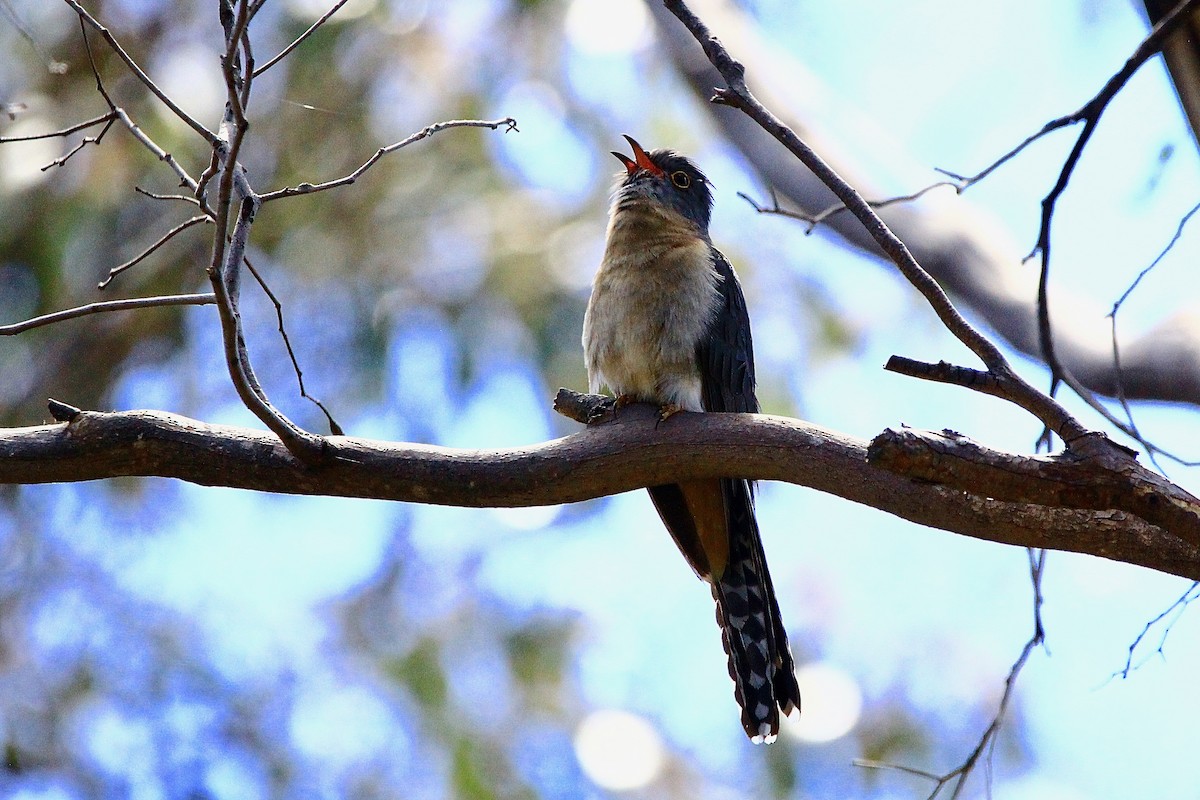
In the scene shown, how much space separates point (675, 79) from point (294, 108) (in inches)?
112

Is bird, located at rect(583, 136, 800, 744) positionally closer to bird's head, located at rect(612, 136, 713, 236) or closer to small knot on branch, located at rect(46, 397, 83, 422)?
bird's head, located at rect(612, 136, 713, 236)

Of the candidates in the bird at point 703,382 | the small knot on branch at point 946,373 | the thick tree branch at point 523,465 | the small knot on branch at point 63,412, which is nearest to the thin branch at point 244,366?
the thick tree branch at point 523,465

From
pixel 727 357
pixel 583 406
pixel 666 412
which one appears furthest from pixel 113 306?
pixel 727 357

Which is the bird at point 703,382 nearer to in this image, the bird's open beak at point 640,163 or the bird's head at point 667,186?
the bird's head at point 667,186

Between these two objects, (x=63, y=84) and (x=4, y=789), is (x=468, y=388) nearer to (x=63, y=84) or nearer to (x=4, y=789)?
(x=63, y=84)

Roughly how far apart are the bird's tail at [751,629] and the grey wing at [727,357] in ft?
1.08

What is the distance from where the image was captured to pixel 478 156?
352 inches

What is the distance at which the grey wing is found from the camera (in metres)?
4.10

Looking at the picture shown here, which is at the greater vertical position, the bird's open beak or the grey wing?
the bird's open beak

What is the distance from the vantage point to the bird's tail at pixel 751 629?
3871mm

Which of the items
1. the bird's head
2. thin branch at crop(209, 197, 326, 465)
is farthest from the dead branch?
thin branch at crop(209, 197, 326, 465)

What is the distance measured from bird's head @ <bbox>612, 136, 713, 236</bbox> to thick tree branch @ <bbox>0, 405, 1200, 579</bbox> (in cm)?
192

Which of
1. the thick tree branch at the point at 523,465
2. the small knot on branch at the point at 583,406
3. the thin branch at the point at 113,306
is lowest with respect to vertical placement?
the thick tree branch at the point at 523,465

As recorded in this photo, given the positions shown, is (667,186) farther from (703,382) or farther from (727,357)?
(703,382)
